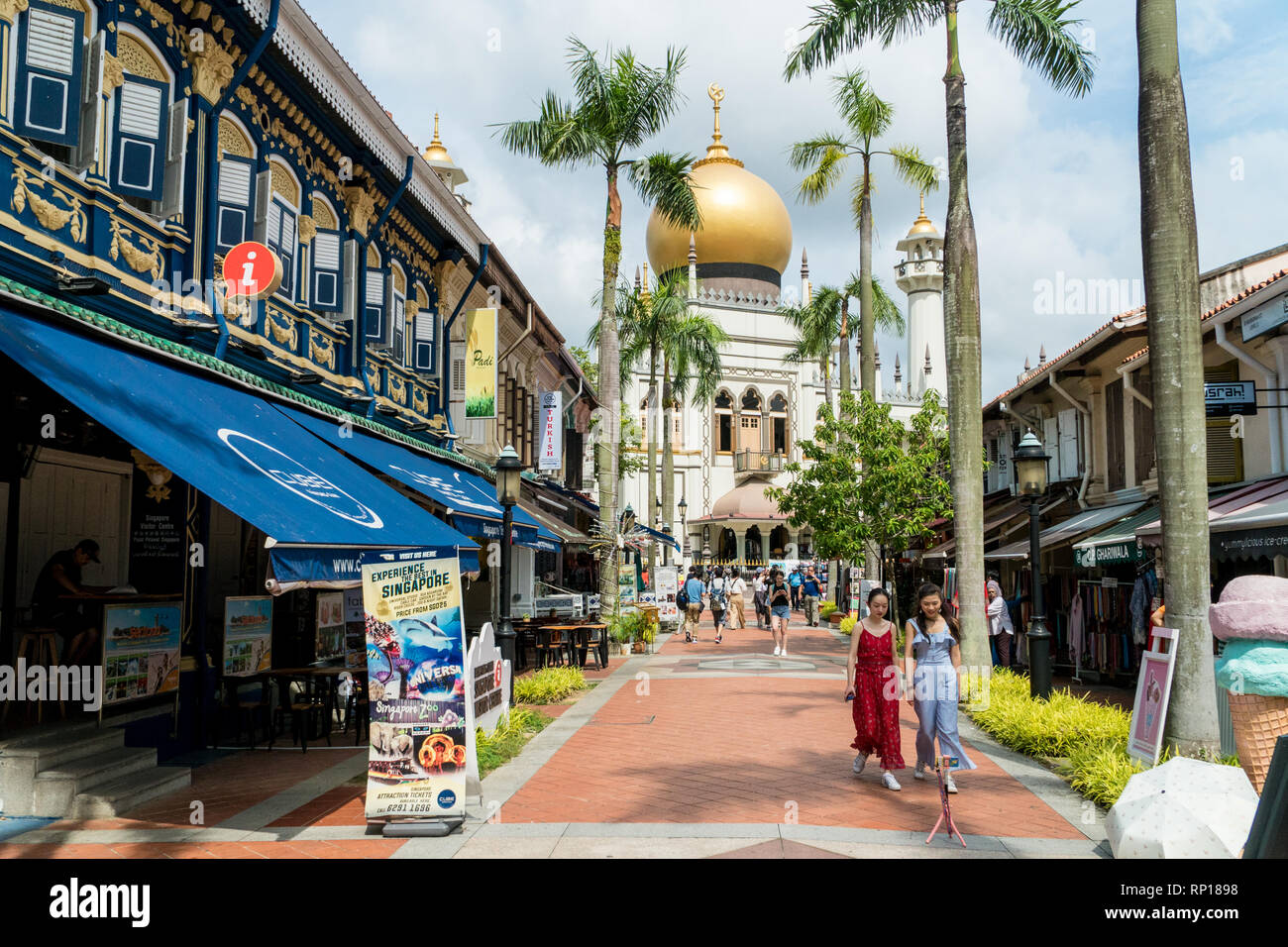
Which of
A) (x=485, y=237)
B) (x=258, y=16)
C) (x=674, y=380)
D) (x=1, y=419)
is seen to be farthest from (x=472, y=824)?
(x=674, y=380)

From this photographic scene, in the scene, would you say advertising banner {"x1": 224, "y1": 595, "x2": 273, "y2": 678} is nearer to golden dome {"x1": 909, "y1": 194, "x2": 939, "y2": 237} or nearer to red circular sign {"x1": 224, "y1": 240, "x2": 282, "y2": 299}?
red circular sign {"x1": 224, "y1": 240, "x2": 282, "y2": 299}

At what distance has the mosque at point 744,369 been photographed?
5466 centimetres

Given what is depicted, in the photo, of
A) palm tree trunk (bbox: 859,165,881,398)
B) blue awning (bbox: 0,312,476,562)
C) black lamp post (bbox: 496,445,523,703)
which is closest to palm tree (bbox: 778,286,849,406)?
palm tree trunk (bbox: 859,165,881,398)

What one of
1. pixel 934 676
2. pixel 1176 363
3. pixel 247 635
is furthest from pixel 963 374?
pixel 247 635

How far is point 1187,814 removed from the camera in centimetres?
578

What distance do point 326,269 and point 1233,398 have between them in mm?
12228

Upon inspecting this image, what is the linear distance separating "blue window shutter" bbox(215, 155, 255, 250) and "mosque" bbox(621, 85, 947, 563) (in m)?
43.4

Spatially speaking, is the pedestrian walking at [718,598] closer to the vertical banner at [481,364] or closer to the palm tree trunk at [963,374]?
the vertical banner at [481,364]

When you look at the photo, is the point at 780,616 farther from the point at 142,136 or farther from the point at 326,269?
the point at 142,136

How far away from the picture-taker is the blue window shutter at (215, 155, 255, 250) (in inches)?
425

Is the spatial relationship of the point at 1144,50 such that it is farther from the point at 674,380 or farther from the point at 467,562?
the point at 674,380

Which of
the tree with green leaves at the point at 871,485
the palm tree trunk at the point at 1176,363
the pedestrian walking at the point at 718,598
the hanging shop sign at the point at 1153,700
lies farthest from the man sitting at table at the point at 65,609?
the pedestrian walking at the point at 718,598

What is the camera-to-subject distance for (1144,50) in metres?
9.00

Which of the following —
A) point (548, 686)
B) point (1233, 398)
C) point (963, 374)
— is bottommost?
point (548, 686)
